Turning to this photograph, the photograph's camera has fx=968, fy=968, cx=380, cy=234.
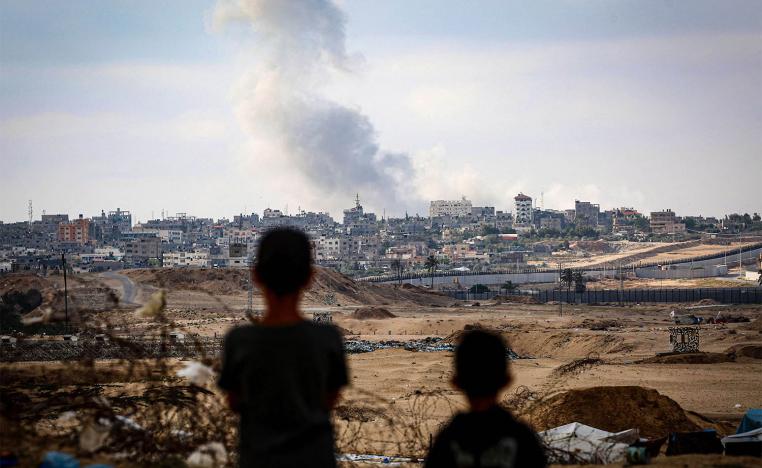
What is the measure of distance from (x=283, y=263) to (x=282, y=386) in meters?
0.49

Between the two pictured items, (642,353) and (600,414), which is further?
(642,353)

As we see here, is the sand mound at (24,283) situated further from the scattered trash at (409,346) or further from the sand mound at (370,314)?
the scattered trash at (409,346)

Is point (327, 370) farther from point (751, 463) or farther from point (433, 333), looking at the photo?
point (433, 333)

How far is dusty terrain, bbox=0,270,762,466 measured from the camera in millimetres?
10000

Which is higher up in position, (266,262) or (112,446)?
(266,262)

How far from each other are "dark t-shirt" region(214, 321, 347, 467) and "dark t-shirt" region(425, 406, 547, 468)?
49 cm

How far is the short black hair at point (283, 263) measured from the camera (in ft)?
12.8

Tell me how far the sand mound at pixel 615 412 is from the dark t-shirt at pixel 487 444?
36.0 ft

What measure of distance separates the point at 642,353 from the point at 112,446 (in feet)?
112

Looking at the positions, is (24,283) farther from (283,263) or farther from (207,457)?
(283,263)

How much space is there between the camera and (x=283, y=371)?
3.84 metres

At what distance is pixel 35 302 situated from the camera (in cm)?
5281

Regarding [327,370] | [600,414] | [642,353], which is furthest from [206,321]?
[327,370]

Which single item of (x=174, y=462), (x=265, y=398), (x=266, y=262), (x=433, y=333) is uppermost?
(x=266, y=262)
